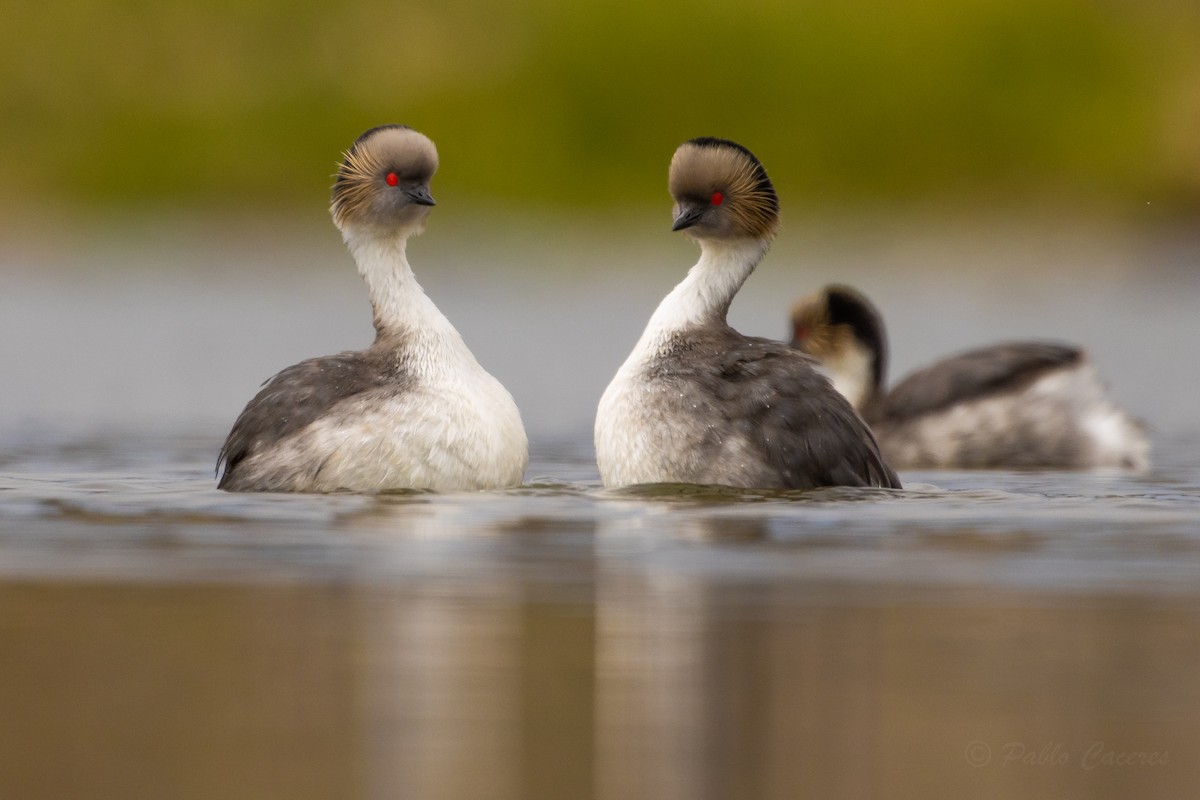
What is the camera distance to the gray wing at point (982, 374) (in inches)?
470

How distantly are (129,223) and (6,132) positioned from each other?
103 inches

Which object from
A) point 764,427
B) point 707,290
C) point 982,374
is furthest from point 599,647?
point 982,374

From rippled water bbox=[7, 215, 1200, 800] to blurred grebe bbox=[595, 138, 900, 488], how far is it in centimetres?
19

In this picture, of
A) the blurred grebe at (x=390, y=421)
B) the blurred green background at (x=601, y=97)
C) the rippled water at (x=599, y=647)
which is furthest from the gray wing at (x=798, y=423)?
the blurred green background at (x=601, y=97)

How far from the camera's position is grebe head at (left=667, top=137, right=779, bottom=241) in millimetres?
9969

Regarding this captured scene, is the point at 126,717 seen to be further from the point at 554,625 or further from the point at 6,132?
the point at 6,132

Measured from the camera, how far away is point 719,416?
30.1 feet

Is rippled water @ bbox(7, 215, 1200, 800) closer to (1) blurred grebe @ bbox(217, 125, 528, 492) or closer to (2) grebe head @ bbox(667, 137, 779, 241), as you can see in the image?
(1) blurred grebe @ bbox(217, 125, 528, 492)

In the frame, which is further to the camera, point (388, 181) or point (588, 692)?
point (388, 181)

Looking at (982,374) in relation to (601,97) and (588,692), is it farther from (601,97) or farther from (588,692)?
(601,97)

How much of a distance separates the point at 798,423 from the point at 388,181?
2394 millimetres

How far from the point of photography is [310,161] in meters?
28.2

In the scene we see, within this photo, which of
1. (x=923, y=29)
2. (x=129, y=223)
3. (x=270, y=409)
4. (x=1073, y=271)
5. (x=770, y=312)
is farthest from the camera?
(x=923, y=29)

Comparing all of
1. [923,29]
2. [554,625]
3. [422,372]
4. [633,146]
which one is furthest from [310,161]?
[554,625]
